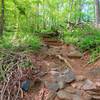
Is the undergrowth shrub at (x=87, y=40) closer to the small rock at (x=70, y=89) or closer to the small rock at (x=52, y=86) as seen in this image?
the small rock at (x=70, y=89)

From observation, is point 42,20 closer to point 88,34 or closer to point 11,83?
point 88,34

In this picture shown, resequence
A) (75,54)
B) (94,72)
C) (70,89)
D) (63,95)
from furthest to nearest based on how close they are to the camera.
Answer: (75,54)
(94,72)
(70,89)
(63,95)

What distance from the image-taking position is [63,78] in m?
5.34

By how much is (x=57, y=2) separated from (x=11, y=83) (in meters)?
9.34

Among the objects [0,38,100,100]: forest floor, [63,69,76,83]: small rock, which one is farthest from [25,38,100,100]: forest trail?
[63,69,76,83]: small rock

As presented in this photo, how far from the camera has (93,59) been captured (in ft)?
21.2

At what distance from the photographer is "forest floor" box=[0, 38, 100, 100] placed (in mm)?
4855

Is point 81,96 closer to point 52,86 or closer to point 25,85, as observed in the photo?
point 52,86

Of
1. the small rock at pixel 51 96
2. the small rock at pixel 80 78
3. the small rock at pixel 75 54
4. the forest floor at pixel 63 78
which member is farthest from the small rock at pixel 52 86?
the small rock at pixel 75 54

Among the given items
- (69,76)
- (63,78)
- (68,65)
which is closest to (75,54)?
(68,65)

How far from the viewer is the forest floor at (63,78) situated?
4.86 m

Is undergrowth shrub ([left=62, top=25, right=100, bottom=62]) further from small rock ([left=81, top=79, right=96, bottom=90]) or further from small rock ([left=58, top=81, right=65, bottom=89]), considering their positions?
small rock ([left=58, top=81, right=65, bottom=89])

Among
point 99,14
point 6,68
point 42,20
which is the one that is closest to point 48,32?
point 42,20

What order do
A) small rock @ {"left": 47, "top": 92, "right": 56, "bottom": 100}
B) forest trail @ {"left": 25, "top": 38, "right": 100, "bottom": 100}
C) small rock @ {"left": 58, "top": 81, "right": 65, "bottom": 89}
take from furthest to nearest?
small rock @ {"left": 58, "top": 81, "right": 65, "bottom": 89}
forest trail @ {"left": 25, "top": 38, "right": 100, "bottom": 100}
small rock @ {"left": 47, "top": 92, "right": 56, "bottom": 100}
